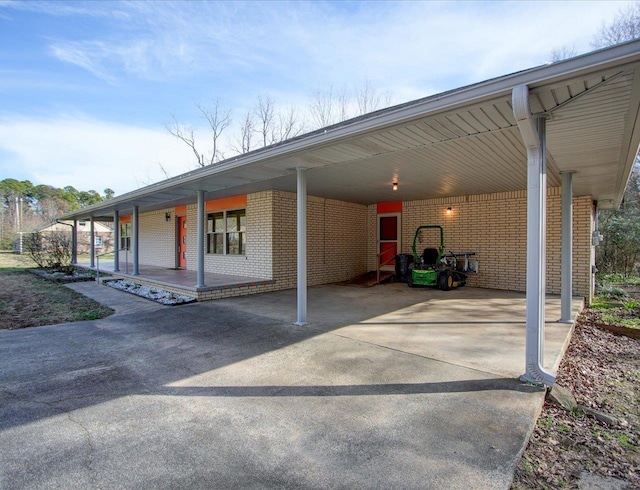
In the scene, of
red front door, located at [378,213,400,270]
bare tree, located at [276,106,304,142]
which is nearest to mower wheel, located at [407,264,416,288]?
red front door, located at [378,213,400,270]

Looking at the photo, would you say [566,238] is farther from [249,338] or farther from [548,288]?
[249,338]

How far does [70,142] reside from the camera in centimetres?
1596

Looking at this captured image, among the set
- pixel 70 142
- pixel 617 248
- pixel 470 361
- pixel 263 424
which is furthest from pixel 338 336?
pixel 70 142

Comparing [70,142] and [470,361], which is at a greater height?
[70,142]

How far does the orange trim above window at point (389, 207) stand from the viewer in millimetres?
11292

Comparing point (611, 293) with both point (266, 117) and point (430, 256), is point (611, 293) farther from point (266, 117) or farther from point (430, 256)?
point (266, 117)

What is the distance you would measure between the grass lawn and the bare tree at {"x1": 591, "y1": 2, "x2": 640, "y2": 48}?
18.5 meters

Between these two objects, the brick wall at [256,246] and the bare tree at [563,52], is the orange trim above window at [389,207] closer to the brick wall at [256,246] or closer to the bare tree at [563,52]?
the brick wall at [256,246]

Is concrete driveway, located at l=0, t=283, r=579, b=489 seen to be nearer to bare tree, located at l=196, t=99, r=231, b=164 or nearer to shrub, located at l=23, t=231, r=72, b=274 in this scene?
shrub, located at l=23, t=231, r=72, b=274

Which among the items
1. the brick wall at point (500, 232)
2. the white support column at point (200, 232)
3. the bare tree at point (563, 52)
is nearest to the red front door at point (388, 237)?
the brick wall at point (500, 232)

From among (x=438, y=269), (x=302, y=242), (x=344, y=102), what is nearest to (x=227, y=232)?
(x=302, y=242)

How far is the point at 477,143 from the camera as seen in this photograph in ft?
15.7

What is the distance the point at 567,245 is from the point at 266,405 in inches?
203

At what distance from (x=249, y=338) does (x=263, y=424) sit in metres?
2.33
